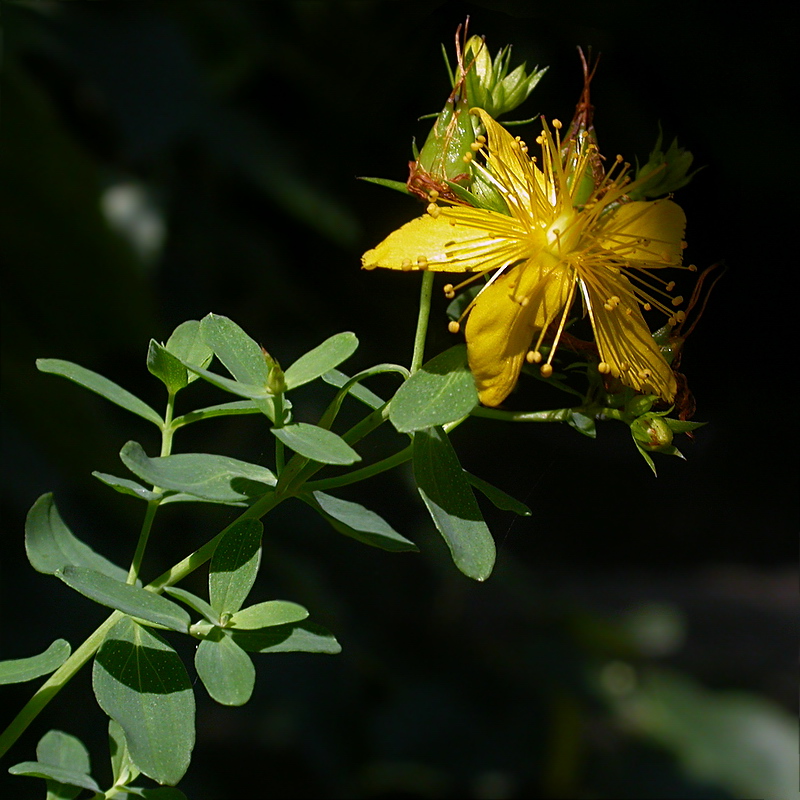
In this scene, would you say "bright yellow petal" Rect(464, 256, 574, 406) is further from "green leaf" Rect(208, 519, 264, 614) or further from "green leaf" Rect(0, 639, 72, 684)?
"green leaf" Rect(0, 639, 72, 684)

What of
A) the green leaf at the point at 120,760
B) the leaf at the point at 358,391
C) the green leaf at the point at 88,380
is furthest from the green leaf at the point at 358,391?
the green leaf at the point at 120,760

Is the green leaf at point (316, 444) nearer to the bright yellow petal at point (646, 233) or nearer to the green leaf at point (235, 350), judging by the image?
the green leaf at point (235, 350)

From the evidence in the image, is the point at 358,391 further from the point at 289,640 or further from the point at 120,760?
the point at 120,760

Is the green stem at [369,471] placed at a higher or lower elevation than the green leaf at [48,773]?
higher

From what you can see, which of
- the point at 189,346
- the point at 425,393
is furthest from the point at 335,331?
the point at 425,393

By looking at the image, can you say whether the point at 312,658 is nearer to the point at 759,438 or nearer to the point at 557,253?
the point at 759,438

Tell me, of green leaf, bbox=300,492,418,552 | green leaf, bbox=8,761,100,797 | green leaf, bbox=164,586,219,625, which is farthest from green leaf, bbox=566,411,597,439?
green leaf, bbox=8,761,100,797

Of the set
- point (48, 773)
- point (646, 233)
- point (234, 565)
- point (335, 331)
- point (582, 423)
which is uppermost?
point (335, 331)
